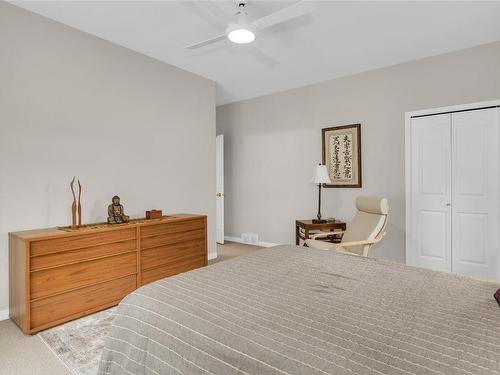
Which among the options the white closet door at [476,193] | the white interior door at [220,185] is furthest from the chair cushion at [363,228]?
the white interior door at [220,185]

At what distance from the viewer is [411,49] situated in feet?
11.1

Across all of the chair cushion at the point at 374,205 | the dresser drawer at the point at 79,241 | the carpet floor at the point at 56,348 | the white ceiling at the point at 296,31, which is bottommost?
the carpet floor at the point at 56,348

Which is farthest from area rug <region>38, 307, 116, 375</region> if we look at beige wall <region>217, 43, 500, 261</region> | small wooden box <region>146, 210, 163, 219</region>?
beige wall <region>217, 43, 500, 261</region>

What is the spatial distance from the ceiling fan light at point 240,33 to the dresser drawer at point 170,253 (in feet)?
7.12

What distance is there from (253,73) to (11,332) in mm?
3753

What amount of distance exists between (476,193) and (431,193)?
1.42ft

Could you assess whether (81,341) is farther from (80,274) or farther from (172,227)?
(172,227)

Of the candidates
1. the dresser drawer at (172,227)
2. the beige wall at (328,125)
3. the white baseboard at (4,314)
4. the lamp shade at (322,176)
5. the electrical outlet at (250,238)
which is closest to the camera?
the white baseboard at (4,314)

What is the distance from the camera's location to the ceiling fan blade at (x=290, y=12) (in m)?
1.99

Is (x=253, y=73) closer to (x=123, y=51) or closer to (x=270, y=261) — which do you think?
(x=123, y=51)

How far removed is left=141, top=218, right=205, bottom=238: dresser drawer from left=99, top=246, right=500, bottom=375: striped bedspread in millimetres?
1535

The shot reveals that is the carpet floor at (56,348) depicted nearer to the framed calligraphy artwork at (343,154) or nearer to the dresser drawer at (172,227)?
the dresser drawer at (172,227)

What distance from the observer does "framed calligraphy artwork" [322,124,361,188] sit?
4121 mm

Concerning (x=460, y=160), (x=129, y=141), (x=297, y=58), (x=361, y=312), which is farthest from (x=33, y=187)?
(x=460, y=160)
